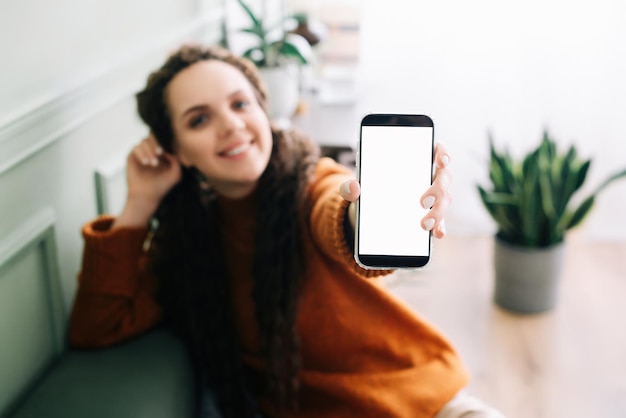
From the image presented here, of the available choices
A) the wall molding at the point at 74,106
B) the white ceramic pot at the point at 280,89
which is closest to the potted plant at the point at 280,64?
the white ceramic pot at the point at 280,89

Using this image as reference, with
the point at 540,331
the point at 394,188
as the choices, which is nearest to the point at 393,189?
the point at 394,188

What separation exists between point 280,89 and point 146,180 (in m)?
0.69

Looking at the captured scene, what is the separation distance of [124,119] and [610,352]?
138cm

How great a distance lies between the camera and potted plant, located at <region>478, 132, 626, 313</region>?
185cm

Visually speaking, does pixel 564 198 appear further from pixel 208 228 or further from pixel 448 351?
pixel 208 228

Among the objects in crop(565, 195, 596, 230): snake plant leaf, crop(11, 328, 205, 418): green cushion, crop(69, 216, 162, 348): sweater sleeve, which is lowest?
crop(565, 195, 596, 230): snake plant leaf

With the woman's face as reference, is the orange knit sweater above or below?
below

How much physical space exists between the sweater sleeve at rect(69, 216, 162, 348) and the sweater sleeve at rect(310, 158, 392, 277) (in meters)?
0.30

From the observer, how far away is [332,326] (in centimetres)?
119

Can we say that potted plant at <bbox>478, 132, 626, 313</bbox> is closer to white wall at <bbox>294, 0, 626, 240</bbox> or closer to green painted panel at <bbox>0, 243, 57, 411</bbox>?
white wall at <bbox>294, 0, 626, 240</bbox>

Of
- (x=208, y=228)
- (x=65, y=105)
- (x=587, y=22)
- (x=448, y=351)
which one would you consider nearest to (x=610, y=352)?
(x=448, y=351)

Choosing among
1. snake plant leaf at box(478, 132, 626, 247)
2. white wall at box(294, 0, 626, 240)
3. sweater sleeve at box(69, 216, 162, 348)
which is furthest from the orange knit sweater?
white wall at box(294, 0, 626, 240)

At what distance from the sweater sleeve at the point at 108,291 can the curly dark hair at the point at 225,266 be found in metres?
0.06

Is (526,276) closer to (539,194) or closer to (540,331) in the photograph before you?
(540,331)
